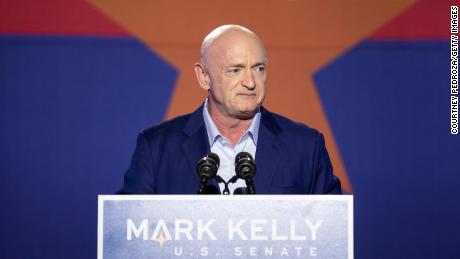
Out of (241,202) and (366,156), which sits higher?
(366,156)

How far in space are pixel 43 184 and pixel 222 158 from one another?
1.32 meters

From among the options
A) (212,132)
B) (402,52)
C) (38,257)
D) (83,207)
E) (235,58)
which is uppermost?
(402,52)

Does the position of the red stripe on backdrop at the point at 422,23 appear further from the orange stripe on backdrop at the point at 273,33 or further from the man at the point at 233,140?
the man at the point at 233,140

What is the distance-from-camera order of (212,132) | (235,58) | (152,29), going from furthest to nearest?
(152,29) < (212,132) < (235,58)

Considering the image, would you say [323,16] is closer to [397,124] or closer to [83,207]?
[397,124]

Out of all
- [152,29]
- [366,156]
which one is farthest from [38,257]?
[366,156]

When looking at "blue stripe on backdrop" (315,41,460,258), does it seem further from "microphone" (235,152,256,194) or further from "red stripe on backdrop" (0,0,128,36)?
"microphone" (235,152,256,194)

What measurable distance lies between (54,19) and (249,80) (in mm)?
1460

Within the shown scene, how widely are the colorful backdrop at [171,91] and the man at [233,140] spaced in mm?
913

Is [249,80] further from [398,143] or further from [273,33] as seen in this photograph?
[398,143]

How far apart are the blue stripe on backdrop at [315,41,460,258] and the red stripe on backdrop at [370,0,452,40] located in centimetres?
4

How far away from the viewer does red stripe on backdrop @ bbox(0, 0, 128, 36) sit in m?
3.03

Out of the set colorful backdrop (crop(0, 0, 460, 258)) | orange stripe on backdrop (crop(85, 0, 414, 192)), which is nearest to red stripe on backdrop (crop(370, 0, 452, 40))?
colorful backdrop (crop(0, 0, 460, 258))

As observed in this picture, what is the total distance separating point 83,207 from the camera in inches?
120
